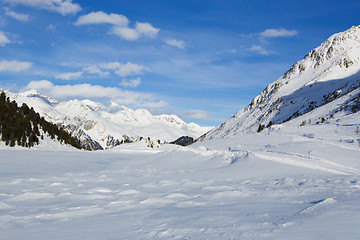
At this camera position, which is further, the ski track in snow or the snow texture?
the ski track in snow

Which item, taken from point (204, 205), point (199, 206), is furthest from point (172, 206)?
point (204, 205)

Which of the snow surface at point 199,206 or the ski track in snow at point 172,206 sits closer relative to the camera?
the snow surface at point 199,206

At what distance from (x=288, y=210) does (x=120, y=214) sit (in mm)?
4227

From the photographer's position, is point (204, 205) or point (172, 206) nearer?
point (204, 205)

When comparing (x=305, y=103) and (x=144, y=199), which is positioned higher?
(x=305, y=103)

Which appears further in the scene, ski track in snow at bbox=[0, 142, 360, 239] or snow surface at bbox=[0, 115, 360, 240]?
ski track in snow at bbox=[0, 142, 360, 239]

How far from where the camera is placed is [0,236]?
18.8 feet

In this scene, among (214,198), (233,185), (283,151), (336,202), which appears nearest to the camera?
(336,202)

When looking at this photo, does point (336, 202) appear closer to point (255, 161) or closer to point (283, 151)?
point (255, 161)

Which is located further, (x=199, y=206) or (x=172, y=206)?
(x=172, y=206)

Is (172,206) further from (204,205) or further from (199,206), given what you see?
(204,205)

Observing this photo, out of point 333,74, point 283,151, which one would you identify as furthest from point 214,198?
point 333,74

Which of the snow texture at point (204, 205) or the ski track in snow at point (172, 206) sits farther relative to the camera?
the ski track in snow at point (172, 206)

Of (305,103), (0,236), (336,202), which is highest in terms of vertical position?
(305,103)
